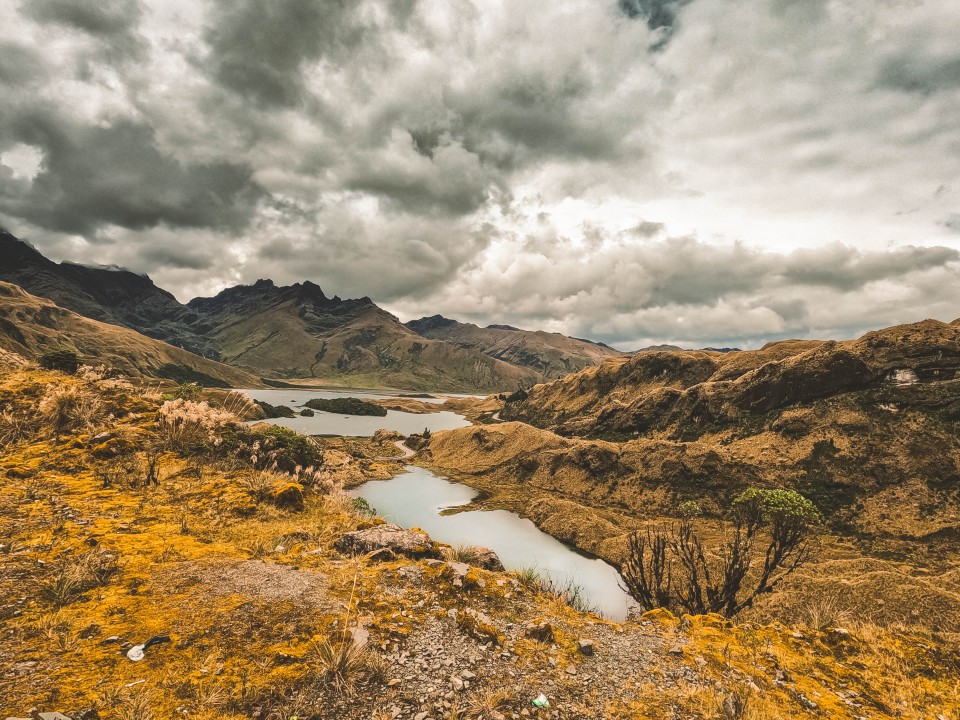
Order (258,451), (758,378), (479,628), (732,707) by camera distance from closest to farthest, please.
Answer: (732,707) → (479,628) → (258,451) → (758,378)

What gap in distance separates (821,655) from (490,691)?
736 cm

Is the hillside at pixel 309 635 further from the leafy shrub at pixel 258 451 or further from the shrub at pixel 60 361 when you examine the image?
the shrub at pixel 60 361

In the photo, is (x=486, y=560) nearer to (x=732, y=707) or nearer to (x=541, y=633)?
(x=541, y=633)

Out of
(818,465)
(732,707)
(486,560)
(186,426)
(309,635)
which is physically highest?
(186,426)

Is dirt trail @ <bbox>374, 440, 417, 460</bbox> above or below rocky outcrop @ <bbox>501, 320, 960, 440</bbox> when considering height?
below

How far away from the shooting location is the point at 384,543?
9.18 meters

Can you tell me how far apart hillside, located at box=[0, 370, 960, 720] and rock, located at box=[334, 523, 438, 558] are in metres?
0.11

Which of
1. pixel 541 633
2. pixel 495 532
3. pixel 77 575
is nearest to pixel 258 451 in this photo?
pixel 77 575

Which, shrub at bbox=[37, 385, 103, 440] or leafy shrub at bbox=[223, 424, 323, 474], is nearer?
shrub at bbox=[37, 385, 103, 440]

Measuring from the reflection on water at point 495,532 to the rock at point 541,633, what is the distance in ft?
51.4

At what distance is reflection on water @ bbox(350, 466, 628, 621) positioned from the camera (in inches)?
1160

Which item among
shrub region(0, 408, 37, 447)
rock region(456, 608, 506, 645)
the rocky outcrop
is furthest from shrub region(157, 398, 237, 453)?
the rocky outcrop

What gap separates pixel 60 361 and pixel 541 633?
812 inches

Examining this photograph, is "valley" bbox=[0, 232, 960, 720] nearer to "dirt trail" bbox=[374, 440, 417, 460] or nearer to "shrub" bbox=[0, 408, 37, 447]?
"shrub" bbox=[0, 408, 37, 447]
